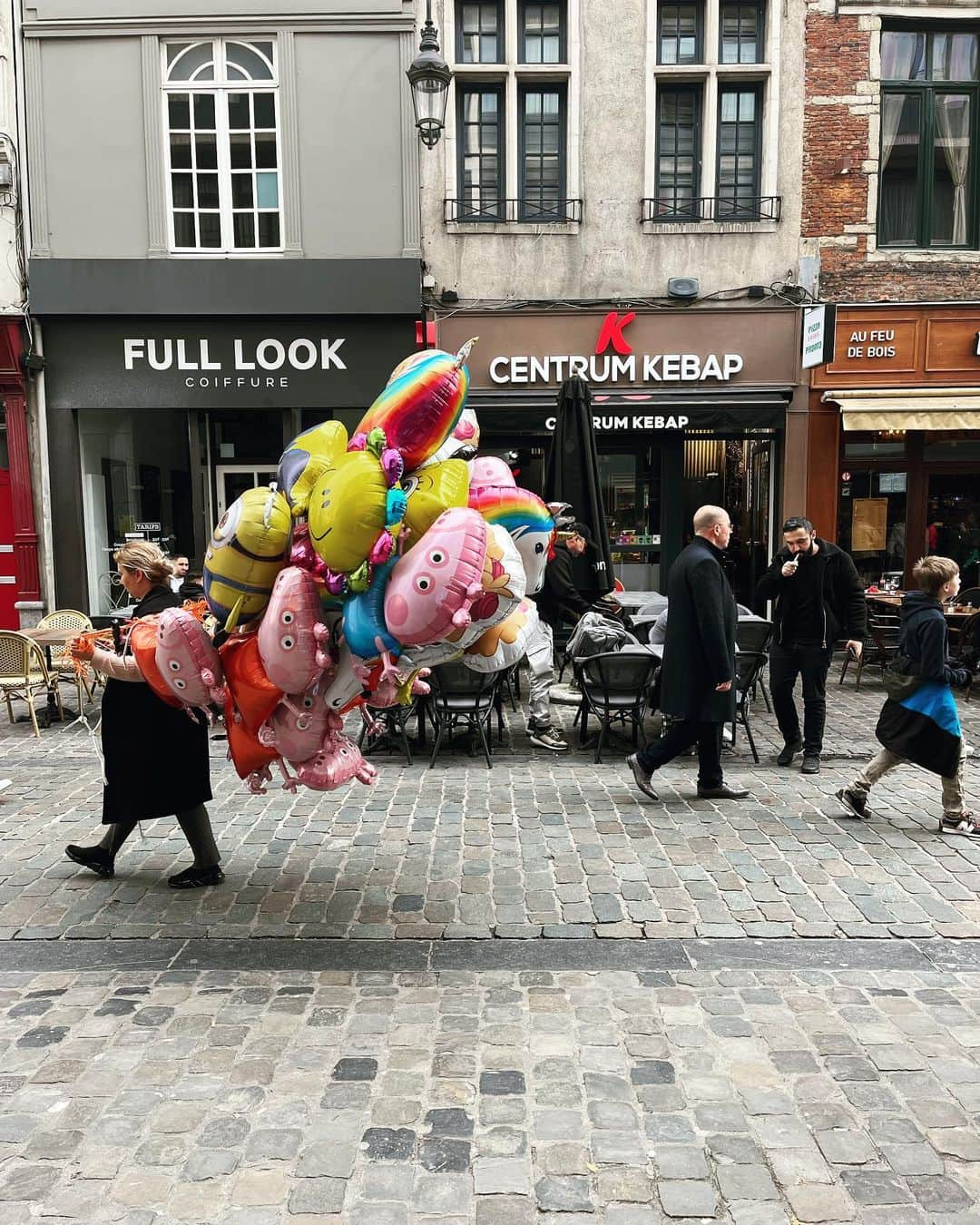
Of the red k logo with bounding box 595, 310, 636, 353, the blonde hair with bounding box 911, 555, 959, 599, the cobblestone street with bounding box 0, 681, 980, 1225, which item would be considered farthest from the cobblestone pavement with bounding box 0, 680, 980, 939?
the red k logo with bounding box 595, 310, 636, 353

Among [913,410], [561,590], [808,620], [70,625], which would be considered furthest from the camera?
[913,410]

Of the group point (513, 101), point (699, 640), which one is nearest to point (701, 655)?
point (699, 640)

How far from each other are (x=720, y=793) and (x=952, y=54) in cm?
1100

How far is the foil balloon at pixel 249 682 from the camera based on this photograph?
4.05 m

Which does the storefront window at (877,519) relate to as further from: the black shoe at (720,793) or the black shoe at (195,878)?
the black shoe at (195,878)

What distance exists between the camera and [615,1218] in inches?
107

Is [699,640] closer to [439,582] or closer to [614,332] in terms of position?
[439,582]

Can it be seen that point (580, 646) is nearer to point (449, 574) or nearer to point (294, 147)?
point (449, 574)

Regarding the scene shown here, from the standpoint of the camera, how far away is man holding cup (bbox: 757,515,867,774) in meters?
7.21

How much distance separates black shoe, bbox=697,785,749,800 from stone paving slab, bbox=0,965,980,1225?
2.43m

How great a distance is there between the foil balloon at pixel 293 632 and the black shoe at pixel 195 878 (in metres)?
1.76

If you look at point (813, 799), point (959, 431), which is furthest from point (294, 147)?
point (813, 799)

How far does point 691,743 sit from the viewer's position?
21.0 ft

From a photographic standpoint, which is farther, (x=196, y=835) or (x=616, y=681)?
(x=616, y=681)
